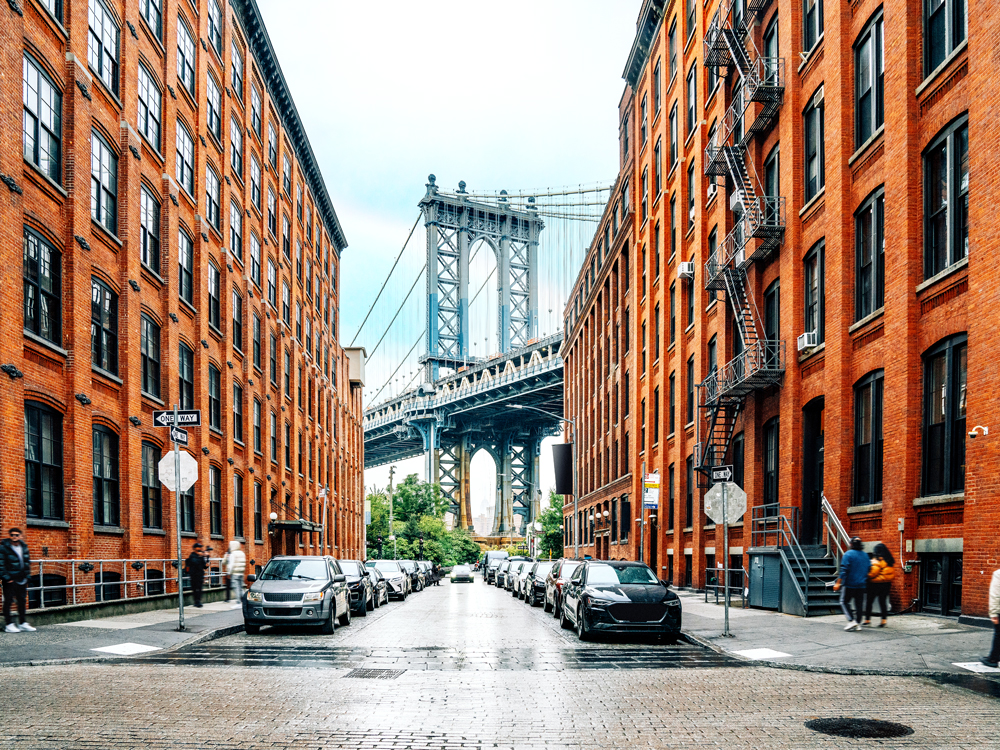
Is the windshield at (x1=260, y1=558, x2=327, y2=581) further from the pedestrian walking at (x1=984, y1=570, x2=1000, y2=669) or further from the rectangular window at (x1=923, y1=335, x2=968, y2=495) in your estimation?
the pedestrian walking at (x1=984, y1=570, x2=1000, y2=669)

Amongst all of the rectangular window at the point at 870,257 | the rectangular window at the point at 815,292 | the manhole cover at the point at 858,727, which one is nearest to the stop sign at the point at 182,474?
the manhole cover at the point at 858,727

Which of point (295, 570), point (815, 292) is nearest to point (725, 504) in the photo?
point (295, 570)

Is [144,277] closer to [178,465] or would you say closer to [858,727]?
[178,465]

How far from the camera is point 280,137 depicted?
158ft

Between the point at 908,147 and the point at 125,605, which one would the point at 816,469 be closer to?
the point at 908,147

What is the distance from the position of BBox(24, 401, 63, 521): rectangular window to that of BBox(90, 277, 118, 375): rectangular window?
236 centimetres

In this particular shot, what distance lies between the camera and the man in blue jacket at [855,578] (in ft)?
53.8

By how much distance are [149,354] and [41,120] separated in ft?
27.1

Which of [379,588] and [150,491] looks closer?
[150,491]

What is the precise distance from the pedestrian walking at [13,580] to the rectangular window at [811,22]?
66.2ft

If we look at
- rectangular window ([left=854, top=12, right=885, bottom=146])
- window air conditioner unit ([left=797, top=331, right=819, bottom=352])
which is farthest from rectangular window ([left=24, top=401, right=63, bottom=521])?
rectangular window ([left=854, top=12, right=885, bottom=146])

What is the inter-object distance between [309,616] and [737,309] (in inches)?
617

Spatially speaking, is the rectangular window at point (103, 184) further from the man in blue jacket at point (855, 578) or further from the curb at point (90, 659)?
the man in blue jacket at point (855, 578)

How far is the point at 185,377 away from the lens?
3130 cm
